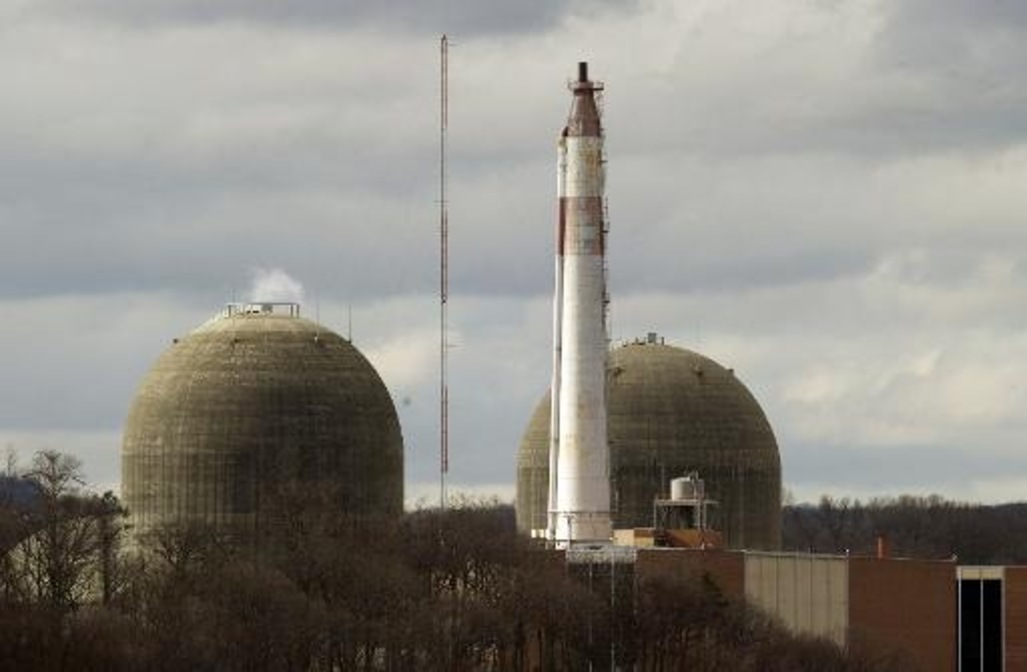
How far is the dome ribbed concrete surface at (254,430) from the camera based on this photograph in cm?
11538

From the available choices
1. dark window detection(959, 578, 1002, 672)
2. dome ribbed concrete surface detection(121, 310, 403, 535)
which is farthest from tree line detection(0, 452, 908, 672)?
dark window detection(959, 578, 1002, 672)

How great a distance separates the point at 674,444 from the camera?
12638 cm

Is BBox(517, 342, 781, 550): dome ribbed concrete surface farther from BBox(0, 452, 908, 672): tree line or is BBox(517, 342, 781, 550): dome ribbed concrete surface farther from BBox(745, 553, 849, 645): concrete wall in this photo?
BBox(745, 553, 849, 645): concrete wall

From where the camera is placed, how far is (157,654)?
3691 inches

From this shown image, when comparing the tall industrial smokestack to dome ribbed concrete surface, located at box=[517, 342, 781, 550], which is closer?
the tall industrial smokestack

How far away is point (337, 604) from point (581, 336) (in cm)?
1219

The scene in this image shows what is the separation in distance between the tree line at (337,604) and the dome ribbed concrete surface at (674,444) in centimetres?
740

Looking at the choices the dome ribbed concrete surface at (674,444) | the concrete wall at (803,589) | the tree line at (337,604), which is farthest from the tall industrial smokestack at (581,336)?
the dome ribbed concrete surface at (674,444)

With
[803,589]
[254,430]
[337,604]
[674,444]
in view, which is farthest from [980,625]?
[337,604]

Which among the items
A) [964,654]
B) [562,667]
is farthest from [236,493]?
[964,654]

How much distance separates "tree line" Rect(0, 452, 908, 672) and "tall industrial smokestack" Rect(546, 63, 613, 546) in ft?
6.41

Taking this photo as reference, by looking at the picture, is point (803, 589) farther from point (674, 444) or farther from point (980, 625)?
point (674, 444)

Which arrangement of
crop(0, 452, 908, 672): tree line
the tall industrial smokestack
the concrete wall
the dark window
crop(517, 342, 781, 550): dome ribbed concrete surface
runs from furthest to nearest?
crop(517, 342, 781, 550): dome ribbed concrete surface
the dark window
the concrete wall
the tall industrial smokestack
crop(0, 452, 908, 672): tree line

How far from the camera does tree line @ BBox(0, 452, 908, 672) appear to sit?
9644cm
